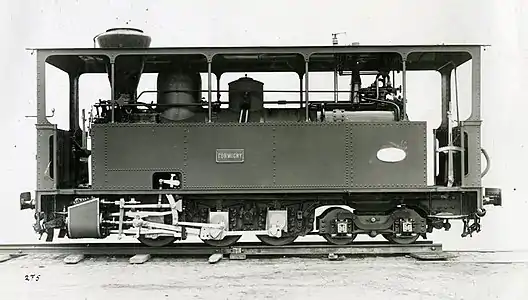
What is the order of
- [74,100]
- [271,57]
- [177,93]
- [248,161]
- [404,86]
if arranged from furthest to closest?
[74,100], [177,93], [271,57], [248,161], [404,86]

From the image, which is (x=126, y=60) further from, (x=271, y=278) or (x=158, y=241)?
(x=271, y=278)

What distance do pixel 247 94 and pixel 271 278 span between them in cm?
401

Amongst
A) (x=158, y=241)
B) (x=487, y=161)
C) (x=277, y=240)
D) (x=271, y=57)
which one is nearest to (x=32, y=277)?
(x=158, y=241)

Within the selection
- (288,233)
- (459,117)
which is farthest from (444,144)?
(288,233)

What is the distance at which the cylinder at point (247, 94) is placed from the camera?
12359 millimetres

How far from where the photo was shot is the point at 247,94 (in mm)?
12367

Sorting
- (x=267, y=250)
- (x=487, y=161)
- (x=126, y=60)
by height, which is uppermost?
(x=126, y=60)

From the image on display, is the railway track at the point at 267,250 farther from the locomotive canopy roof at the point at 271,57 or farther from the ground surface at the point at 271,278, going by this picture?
the locomotive canopy roof at the point at 271,57

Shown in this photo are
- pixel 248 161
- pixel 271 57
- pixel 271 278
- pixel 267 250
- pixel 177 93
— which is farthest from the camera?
pixel 177 93

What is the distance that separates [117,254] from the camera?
11891 mm

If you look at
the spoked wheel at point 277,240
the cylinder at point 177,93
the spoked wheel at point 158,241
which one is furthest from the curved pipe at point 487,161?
the spoked wheel at point 158,241

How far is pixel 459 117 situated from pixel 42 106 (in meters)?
8.08

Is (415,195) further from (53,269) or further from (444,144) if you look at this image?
(53,269)

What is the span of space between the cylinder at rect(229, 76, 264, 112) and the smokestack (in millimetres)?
1887
